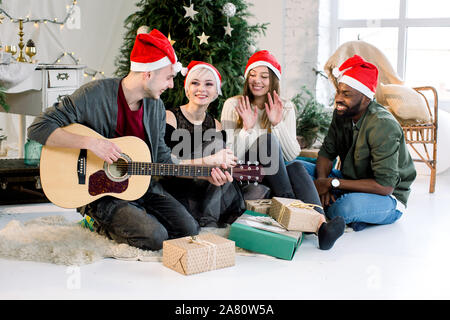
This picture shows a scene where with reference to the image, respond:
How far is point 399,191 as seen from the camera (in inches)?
130

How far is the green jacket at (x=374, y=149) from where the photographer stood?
122 inches

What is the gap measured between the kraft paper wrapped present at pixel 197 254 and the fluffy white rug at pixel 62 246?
6.4 inches

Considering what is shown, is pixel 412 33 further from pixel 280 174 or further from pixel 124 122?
pixel 124 122

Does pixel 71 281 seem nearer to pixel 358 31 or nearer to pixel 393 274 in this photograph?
pixel 393 274

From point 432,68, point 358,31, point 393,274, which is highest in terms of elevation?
point 358,31

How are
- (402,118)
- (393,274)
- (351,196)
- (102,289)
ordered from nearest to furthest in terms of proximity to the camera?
(102,289), (393,274), (351,196), (402,118)

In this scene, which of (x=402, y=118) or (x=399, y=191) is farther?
(x=402, y=118)

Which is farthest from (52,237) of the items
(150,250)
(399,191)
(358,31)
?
(358,31)

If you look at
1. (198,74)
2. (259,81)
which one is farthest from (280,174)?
(198,74)

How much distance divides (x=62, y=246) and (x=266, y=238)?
0.98 m

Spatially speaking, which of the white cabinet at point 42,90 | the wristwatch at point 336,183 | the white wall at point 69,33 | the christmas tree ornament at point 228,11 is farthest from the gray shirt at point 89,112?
the white wall at point 69,33

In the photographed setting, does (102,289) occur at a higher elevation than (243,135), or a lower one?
lower

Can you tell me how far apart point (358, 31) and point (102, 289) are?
4436mm
